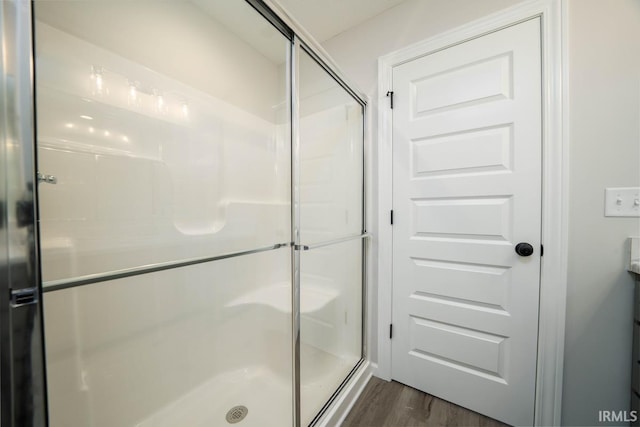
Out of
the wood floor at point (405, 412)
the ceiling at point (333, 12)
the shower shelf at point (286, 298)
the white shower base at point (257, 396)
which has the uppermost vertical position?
the ceiling at point (333, 12)

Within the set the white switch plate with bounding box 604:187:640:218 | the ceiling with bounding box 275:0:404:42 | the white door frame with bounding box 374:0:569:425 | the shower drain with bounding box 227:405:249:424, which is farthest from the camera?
the ceiling with bounding box 275:0:404:42

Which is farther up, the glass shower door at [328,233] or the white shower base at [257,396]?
the glass shower door at [328,233]

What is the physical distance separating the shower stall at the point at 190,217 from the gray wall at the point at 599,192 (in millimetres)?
1054

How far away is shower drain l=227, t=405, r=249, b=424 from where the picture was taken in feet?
3.98

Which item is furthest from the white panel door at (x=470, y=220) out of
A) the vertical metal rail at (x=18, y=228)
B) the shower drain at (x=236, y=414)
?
the vertical metal rail at (x=18, y=228)

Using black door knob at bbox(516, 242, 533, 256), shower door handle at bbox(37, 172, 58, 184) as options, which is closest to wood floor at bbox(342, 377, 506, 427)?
black door knob at bbox(516, 242, 533, 256)

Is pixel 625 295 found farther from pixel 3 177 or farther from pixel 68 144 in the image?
pixel 68 144

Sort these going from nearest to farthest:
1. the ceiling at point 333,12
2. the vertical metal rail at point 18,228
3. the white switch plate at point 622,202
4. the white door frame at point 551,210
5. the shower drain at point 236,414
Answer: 1. the vertical metal rail at point 18,228
2. the white switch plate at point 622,202
3. the white door frame at point 551,210
4. the shower drain at point 236,414
5. the ceiling at point 333,12

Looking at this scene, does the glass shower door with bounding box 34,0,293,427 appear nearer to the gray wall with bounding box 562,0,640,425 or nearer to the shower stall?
the shower stall

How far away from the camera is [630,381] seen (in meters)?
0.99

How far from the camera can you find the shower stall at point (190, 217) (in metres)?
0.88

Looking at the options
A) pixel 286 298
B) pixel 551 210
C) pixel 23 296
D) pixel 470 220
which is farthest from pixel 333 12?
pixel 23 296

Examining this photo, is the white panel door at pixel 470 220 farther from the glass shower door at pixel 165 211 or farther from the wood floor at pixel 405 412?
the glass shower door at pixel 165 211

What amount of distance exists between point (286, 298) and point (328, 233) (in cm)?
43
